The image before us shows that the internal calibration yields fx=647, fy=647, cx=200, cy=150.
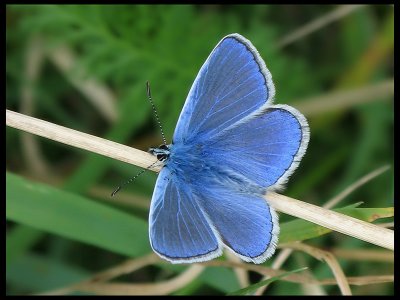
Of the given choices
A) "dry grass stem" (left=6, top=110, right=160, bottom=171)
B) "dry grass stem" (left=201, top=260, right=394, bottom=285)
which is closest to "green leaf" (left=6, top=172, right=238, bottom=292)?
"dry grass stem" (left=201, top=260, right=394, bottom=285)

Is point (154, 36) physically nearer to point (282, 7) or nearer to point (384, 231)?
point (282, 7)

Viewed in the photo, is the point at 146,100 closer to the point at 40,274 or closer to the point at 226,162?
the point at 40,274

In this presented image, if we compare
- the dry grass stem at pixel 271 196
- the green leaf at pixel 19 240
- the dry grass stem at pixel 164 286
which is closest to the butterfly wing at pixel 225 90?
the dry grass stem at pixel 271 196

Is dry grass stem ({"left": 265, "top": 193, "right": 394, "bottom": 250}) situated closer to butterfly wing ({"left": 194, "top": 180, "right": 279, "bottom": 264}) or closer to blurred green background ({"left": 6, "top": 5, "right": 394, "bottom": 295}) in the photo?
butterfly wing ({"left": 194, "top": 180, "right": 279, "bottom": 264})

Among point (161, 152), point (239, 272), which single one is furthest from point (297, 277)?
point (161, 152)
